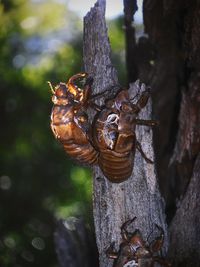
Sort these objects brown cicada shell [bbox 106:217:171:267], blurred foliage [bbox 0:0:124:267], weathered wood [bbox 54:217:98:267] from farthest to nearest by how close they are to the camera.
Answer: blurred foliage [bbox 0:0:124:267], weathered wood [bbox 54:217:98:267], brown cicada shell [bbox 106:217:171:267]

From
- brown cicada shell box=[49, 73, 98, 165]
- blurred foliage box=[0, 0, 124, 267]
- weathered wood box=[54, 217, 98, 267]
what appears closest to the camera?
brown cicada shell box=[49, 73, 98, 165]

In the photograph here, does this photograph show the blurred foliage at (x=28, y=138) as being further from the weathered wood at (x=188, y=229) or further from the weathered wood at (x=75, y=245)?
the weathered wood at (x=188, y=229)

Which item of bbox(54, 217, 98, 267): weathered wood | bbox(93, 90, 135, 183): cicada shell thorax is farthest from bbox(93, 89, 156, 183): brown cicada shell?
bbox(54, 217, 98, 267): weathered wood

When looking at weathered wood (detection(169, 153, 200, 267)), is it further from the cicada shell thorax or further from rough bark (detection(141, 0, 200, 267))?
the cicada shell thorax

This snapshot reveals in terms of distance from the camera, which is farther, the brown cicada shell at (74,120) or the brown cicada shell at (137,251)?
the brown cicada shell at (74,120)

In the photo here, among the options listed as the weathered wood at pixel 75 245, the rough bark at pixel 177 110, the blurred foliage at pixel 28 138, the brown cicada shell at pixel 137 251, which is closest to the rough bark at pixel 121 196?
the brown cicada shell at pixel 137 251

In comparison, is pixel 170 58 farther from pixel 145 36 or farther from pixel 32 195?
pixel 32 195
